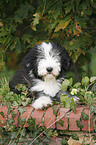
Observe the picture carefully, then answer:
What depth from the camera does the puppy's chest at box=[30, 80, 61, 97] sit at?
114 inches

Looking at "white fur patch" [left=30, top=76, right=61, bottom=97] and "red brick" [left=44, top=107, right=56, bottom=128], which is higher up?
"white fur patch" [left=30, top=76, right=61, bottom=97]

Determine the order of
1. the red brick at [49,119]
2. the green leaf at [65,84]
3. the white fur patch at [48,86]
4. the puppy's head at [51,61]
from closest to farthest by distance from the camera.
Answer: the red brick at [49,119] < the puppy's head at [51,61] < the green leaf at [65,84] < the white fur patch at [48,86]

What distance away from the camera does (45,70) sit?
2641 millimetres

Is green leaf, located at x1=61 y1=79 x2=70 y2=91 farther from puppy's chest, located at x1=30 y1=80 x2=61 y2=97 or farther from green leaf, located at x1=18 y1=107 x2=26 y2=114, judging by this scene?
green leaf, located at x1=18 y1=107 x2=26 y2=114

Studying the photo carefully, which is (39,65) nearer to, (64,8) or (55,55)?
(55,55)

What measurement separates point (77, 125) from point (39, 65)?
86 centimetres

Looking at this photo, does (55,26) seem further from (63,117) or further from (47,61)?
(63,117)

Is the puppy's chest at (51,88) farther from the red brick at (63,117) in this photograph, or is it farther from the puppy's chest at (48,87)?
the red brick at (63,117)

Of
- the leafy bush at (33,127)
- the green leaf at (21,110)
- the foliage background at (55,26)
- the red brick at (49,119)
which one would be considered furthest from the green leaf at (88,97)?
the foliage background at (55,26)

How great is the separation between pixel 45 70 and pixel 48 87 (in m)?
0.36

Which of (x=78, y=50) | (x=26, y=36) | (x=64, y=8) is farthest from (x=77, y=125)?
(x=26, y=36)

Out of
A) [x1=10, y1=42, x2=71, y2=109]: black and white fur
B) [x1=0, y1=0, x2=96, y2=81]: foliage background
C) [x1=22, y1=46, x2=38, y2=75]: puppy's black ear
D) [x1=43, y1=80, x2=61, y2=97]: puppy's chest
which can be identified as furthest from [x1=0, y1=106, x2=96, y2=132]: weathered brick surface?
[x1=0, y1=0, x2=96, y2=81]: foliage background

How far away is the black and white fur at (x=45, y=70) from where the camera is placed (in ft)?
8.81

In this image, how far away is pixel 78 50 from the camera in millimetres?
3420
